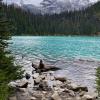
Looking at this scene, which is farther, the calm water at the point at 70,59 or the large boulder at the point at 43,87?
the calm water at the point at 70,59

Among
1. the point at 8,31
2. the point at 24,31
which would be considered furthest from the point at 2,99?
the point at 24,31

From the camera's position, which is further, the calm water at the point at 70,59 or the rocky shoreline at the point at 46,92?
the calm water at the point at 70,59

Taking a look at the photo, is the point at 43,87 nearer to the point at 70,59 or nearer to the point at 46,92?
the point at 46,92

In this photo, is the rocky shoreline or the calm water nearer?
the rocky shoreline

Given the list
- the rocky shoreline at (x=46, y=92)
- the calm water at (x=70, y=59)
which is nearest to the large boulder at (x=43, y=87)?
the rocky shoreline at (x=46, y=92)

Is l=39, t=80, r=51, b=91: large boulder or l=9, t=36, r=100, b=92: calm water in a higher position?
l=39, t=80, r=51, b=91: large boulder

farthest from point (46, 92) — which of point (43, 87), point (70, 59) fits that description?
point (70, 59)

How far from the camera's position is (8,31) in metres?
18.3

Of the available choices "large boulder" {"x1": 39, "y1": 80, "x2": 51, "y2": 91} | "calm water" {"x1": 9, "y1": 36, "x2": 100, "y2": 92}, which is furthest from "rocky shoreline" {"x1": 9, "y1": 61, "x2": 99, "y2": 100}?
"calm water" {"x1": 9, "y1": 36, "x2": 100, "y2": 92}

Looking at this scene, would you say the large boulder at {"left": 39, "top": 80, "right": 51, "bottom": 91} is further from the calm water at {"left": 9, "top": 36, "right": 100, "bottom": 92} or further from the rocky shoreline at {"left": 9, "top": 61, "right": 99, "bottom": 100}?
the calm water at {"left": 9, "top": 36, "right": 100, "bottom": 92}

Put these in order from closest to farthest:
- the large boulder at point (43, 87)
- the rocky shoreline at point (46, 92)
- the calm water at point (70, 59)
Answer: the rocky shoreline at point (46, 92) → the large boulder at point (43, 87) → the calm water at point (70, 59)

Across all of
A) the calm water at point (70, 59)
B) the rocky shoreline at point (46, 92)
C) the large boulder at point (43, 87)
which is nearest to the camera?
the rocky shoreline at point (46, 92)

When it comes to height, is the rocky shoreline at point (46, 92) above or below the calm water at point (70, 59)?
above

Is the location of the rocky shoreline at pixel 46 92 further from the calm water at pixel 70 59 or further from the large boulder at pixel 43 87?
the calm water at pixel 70 59
